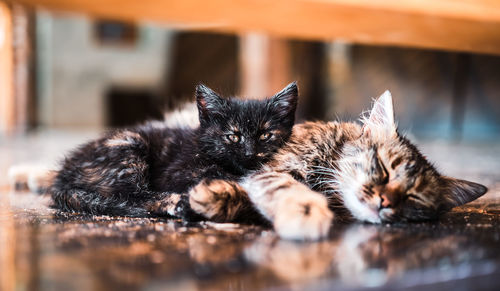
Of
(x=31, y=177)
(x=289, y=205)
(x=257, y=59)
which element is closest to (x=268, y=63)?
(x=257, y=59)

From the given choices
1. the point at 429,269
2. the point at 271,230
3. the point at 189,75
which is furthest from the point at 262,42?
the point at 189,75

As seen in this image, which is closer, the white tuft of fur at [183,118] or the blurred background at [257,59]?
the white tuft of fur at [183,118]

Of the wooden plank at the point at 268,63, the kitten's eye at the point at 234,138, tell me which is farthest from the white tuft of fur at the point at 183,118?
the wooden plank at the point at 268,63

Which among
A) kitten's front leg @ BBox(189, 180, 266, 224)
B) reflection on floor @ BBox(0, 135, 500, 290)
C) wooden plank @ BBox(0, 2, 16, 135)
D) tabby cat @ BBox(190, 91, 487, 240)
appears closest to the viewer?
reflection on floor @ BBox(0, 135, 500, 290)

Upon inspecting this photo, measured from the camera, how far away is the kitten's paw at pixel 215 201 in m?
1.29

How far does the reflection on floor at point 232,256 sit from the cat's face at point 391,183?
0.07 metres

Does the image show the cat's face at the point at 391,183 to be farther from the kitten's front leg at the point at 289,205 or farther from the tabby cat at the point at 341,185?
the kitten's front leg at the point at 289,205

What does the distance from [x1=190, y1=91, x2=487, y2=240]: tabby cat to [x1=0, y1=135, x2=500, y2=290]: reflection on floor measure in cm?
6

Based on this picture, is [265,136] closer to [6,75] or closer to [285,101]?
[285,101]

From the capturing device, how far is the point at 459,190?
1.45m

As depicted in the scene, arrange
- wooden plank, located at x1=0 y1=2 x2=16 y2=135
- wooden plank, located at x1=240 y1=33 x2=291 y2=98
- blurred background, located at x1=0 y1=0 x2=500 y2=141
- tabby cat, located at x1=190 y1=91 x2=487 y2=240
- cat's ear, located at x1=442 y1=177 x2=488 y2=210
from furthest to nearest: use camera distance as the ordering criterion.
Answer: wooden plank, located at x1=240 y1=33 x2=291 y2=98 < wooden plank, located at x1=0 y1=2 x2=16 y2=135 < blurred background, located at x1=0 y1=0 x2=500 y2=141 < cat's ear, located at x1=442 y1=177 x2=488 y2=210 < tabby cat, located at x1=190 y1=91 x2=487 y2=240

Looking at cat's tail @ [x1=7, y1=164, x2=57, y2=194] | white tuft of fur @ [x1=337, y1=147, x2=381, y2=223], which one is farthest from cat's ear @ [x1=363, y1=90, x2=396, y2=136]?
cat's tail @ [x1=7, y1=164, x2=57, y2=194]

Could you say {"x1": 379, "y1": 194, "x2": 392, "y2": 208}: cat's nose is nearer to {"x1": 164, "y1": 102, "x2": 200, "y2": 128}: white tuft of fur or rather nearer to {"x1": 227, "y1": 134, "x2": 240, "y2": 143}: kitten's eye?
{"x1": 227, "y1": 134, "x2": 240, "y2": 143}: kitten's eye

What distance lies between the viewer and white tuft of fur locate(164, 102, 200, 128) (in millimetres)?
1957
